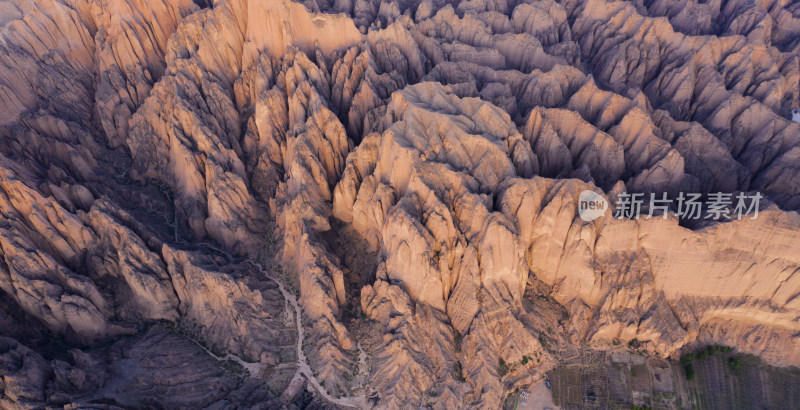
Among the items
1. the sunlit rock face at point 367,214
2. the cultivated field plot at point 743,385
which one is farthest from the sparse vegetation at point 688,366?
the sunlit rock face at point 367,214

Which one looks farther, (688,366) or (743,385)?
(688,366)

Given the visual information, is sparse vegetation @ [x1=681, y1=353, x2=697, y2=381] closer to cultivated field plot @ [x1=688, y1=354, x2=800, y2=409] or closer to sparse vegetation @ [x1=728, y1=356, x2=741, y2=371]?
cultivated field plot @ [x1=688, y1=354, x2=800, y2=409]

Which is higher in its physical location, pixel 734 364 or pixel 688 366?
pixel 688 366

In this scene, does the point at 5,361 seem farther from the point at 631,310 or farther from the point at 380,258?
the point at 631,310

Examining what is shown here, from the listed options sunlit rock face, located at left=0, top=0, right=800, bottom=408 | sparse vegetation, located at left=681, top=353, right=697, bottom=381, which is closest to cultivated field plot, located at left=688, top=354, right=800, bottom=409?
Result: sparse vegetation, located at left=681, top=353, right=697, bottom=381

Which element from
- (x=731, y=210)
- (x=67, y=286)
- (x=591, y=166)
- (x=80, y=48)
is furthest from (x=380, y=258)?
(x=80, y=48)

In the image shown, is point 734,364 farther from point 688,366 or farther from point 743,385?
point 688,366

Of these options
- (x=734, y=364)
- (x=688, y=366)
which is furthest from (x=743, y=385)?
(x=688, y=366)

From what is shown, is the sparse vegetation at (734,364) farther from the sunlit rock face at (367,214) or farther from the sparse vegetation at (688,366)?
the sparse vegetation at (688,366)
